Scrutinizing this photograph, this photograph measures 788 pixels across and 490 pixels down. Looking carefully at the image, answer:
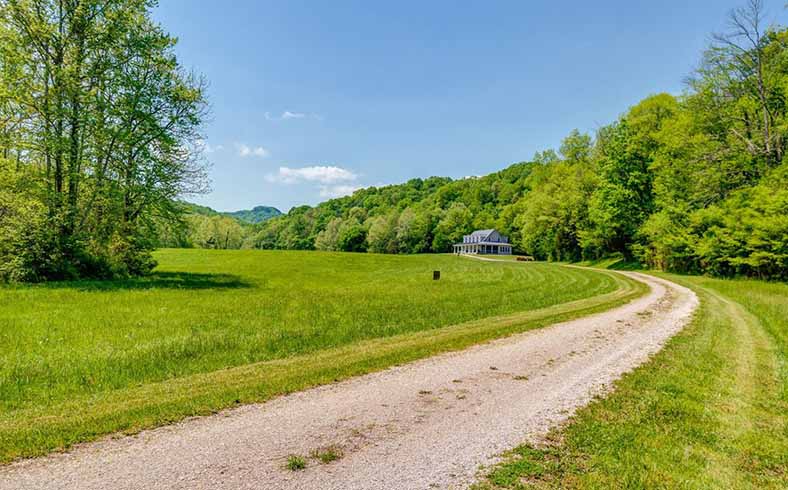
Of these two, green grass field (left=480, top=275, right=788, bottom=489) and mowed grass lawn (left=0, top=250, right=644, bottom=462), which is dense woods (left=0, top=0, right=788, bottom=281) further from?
green grass field (left=480, top=275, right=788, bottom=489)

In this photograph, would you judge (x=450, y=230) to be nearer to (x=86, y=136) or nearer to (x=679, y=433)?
(x=86, y=136)

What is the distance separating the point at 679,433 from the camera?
4871 mm

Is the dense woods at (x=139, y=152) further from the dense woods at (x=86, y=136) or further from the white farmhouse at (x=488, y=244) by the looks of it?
the white farmhouse at (x=488, y=244)

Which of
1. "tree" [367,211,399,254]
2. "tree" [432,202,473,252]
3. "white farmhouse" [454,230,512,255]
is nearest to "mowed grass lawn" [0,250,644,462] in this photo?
"white farmhouse" [454,230,512,255]

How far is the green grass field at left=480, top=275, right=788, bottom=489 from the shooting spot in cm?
392

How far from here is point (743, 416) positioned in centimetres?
545

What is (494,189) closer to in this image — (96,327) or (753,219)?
(753,219)

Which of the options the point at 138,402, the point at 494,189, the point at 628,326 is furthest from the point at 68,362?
the point at 494,189

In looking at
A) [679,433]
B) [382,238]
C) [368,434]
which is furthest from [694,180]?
[382,238]

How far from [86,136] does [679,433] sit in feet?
89.1

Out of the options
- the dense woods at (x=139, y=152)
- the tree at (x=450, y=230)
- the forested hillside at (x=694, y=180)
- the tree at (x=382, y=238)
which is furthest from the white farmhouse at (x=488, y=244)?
the dense woods at (x=139, y=152)

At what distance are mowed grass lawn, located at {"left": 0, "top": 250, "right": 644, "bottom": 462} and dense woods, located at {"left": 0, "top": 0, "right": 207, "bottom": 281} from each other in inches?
134

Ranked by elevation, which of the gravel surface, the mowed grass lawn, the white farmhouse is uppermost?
the white farmhouse

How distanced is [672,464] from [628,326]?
8478 mm
